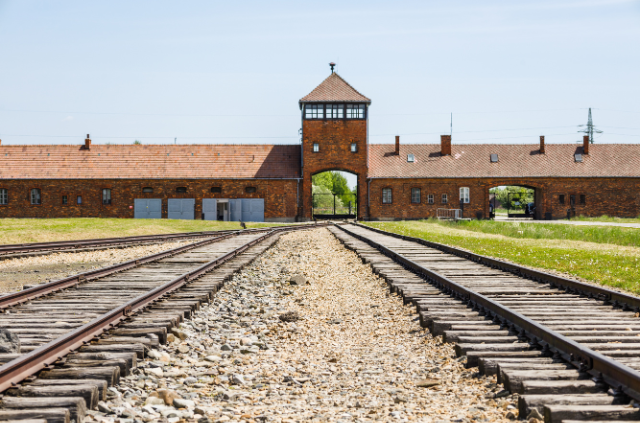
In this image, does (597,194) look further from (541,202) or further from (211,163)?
(211,163)

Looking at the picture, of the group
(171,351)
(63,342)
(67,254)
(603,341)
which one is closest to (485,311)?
(603,341)

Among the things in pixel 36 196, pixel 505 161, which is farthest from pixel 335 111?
pixel 36 196

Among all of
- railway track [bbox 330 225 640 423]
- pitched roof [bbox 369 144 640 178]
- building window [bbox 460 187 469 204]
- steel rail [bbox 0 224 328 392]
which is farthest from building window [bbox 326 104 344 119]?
steel rail [bbox 0 224 328 392]

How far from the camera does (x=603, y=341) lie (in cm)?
534

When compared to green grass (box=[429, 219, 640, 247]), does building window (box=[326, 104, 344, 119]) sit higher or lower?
higher

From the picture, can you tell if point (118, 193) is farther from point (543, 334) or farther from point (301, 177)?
point (543, 334)

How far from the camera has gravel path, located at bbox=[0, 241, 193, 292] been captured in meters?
10.9

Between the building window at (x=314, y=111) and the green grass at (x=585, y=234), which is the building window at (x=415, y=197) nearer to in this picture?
the building window at (x=314, y=111)

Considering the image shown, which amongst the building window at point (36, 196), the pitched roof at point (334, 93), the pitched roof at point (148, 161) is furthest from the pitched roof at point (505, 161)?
the building window at point (36, 196)

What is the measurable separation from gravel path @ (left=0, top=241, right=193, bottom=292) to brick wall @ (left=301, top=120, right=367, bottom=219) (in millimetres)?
28095

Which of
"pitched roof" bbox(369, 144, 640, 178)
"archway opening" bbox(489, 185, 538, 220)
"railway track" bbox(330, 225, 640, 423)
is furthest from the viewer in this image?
"archway opening" bbox(489, 185, 538, 220)

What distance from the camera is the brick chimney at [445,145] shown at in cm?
4931

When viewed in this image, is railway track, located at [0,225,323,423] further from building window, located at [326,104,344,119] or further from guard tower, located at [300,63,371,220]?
building window, located at [326,104,344,119]

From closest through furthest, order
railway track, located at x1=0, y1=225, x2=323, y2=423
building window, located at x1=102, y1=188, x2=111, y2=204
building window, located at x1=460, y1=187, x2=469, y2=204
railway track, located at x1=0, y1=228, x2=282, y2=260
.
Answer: railway track, located at x1=0, y1=225, x2=323, y2=423 < railway track, located at x1=0, y1=228, x2=282, y2=260 < building window, located at x1=102, y1=188, x2=111, y2=204 < building window, located at x1=460, y1=187, x2=469, y2=204
